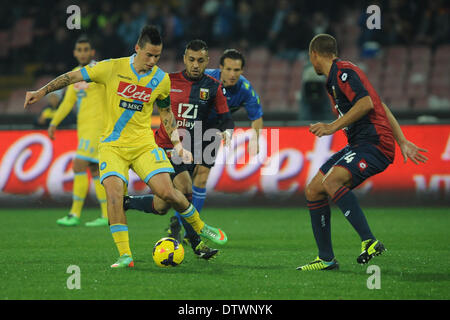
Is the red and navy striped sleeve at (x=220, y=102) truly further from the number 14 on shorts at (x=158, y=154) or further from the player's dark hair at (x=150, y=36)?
the player's dark hair at (x=150, y=36)

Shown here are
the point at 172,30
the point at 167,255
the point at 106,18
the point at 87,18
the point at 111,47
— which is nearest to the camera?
the point at 167,255

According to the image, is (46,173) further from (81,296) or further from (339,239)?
(81,296)

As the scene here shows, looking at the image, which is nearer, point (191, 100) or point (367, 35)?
point (191, 100)

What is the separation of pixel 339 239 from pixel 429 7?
927 cm

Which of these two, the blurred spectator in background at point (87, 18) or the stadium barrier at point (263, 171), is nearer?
the stadium barrier at point (263, 171)

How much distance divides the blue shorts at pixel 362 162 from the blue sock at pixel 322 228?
31cm

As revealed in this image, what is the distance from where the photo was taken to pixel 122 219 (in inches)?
269

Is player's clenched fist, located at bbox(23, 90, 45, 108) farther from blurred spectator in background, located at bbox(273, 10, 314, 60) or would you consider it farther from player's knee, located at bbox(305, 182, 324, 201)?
blurred spectator in background, located at bbox(273, 10, 314, 60)

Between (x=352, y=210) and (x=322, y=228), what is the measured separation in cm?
33

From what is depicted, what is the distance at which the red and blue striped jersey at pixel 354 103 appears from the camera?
6.55m

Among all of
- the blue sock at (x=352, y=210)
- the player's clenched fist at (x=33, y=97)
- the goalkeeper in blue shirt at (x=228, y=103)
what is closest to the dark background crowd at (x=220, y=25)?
the goalkeeper in blue shirt at (x=228, y=103)

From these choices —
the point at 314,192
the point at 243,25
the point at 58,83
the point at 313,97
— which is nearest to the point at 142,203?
the point at 58,83

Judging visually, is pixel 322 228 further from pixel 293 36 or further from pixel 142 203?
pixel 293 36

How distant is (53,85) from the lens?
262 inches
